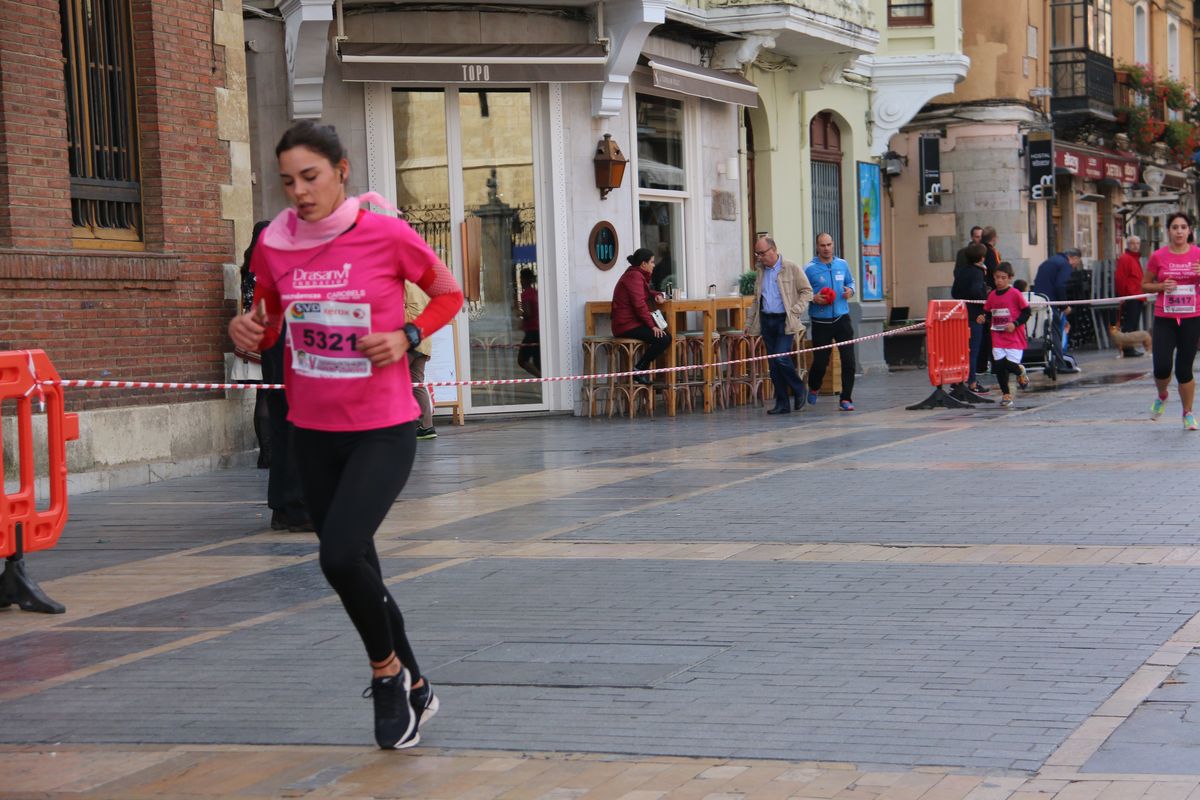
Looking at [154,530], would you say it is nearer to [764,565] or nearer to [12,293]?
[12,293]

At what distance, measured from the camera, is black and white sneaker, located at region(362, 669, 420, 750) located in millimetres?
5113

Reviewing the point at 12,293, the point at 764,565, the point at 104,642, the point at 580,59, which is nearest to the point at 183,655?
the point at 104,642

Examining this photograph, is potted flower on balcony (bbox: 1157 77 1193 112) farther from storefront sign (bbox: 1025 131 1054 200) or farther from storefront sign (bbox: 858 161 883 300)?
storefront sign (bbox: 858 161 883 300)

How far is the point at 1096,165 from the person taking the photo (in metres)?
36.4

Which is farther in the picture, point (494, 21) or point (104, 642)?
point (494, 21)

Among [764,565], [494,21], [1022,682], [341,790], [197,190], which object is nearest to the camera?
[341,790]

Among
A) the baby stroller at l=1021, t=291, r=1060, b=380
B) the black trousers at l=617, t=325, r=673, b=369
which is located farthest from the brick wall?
the baby stroller at l=1021, t=291, r=1060, b=380

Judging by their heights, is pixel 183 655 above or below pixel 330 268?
below

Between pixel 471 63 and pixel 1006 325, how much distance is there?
626cm

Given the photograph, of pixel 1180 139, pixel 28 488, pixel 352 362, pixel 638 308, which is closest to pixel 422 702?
pixel 352 362

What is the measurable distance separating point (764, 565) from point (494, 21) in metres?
11.4

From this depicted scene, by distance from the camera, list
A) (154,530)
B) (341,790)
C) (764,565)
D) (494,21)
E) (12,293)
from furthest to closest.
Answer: (494,21) → (12,293) → (154,530) → (764,565) → (341,790)

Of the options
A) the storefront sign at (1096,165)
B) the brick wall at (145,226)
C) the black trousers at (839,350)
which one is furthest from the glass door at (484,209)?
the storefront sign at (1096,165)

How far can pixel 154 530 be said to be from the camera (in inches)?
410
